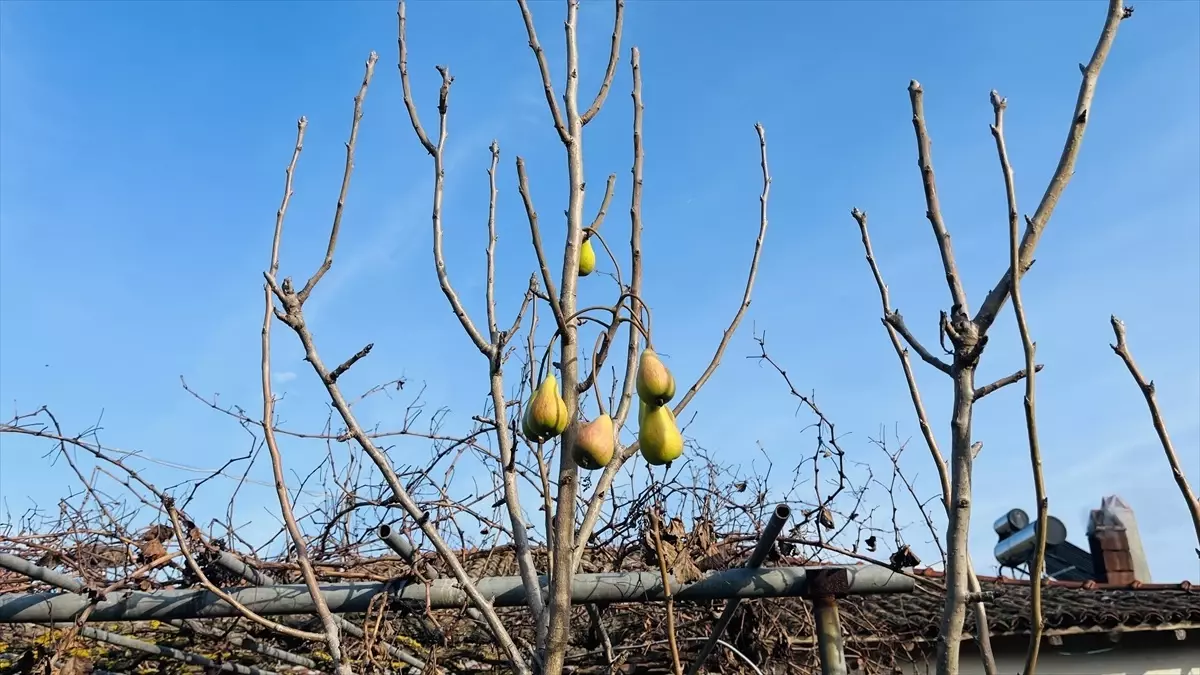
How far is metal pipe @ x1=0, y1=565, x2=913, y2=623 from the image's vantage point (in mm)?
2672

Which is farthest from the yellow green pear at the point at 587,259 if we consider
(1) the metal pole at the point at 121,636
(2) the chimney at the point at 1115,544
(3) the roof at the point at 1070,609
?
(2) the chimney at the point at 1115,544

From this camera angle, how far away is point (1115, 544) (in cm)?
1075

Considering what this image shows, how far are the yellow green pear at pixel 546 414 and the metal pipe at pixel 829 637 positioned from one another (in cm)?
99

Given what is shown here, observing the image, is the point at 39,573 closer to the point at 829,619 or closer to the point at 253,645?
the point at 253,645

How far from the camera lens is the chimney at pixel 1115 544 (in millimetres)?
10648

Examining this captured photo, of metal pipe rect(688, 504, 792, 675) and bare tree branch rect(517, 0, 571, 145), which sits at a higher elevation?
bare tree branch rect(517, 0, 571, 145)

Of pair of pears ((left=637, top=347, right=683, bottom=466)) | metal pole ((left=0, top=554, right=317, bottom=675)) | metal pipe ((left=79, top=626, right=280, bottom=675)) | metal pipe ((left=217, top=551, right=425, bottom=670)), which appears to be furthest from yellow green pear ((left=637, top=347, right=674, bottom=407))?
metal pipe ((left=79, top=626, right=280, bottom=675))

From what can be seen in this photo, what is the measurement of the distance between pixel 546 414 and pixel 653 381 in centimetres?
24

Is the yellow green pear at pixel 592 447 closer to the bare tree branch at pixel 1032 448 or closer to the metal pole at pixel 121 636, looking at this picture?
the bare tree branch at pixel 1032 448

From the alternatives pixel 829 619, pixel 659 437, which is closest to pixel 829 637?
pixel 829 619

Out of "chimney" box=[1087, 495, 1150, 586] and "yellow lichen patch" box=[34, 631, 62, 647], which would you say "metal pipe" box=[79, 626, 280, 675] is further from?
"chimney" box=[1087, 495, 1150, 586]

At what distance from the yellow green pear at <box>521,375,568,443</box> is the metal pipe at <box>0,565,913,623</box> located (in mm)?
652

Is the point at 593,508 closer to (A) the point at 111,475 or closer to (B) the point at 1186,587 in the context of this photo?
(A) the point at 111,475

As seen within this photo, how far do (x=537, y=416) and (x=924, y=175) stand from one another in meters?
0.94
